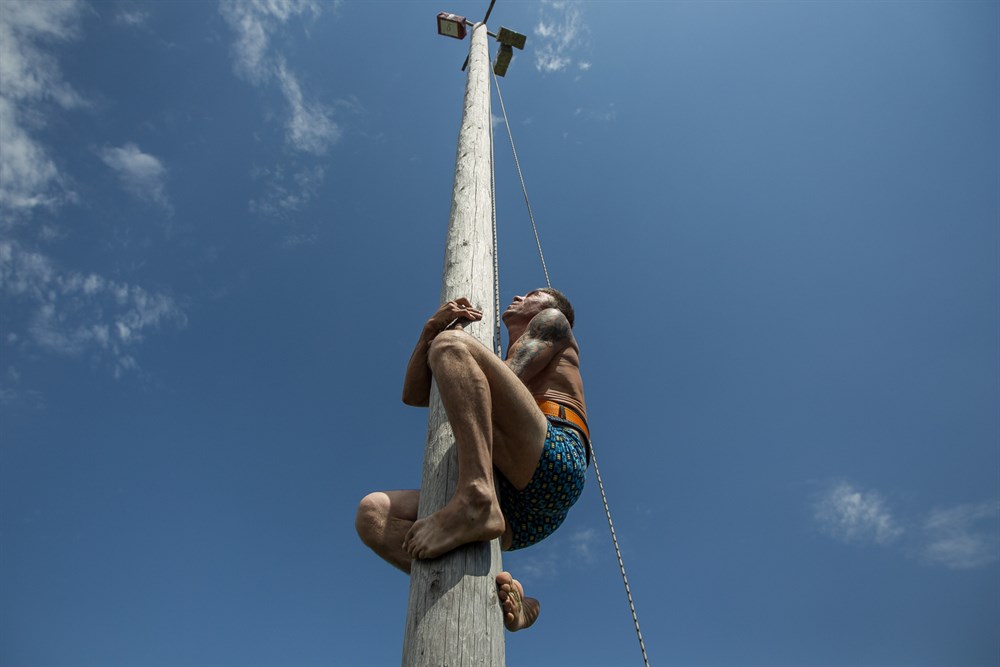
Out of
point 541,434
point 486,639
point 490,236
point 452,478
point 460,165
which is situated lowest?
point 486,639

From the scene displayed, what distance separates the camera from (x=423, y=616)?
1.44 m

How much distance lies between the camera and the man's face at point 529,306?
9.66 feet

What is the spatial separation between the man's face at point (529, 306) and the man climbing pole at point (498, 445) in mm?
362

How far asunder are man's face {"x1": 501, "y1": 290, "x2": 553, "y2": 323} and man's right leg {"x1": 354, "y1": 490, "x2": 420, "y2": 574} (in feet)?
3.90

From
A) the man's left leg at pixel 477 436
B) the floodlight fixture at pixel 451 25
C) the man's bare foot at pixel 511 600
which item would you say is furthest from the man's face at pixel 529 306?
the floodlight fixture at pixel 451 25

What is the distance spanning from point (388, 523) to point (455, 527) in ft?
1.99

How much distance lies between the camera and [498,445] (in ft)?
6.31

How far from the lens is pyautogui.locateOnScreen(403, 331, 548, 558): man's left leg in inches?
61.6

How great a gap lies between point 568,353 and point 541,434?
68 cm

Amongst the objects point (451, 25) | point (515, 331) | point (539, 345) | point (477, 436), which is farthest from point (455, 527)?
point (451, 25)

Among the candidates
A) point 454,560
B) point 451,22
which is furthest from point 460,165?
point 451,22

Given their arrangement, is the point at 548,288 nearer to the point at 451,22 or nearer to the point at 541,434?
the point at 541,434

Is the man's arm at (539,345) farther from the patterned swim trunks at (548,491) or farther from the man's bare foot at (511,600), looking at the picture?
the man's bare foot at (511,600)

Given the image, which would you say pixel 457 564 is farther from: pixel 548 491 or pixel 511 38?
pixel 511 38
